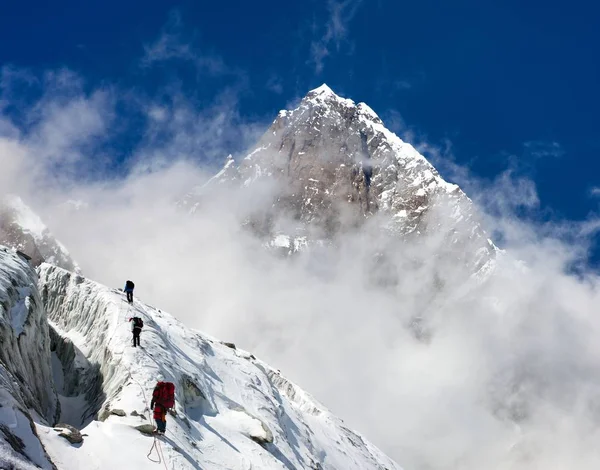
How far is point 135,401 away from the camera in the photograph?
99.5 feet

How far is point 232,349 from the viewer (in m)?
64.1

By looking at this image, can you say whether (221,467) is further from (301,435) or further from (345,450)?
(345,450)

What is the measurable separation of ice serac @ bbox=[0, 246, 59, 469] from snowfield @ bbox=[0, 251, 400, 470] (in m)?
0.09

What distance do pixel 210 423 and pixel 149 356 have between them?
18.0 feet

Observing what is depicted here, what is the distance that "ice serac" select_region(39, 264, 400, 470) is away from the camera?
86.5 ft

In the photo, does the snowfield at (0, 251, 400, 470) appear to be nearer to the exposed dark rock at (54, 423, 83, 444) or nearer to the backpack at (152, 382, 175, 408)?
the exposed dark rock at (54, 423, 83, 444)

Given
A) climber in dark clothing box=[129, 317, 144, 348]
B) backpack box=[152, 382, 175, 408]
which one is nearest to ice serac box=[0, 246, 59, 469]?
backpack box=[152, 382, 175, 408]

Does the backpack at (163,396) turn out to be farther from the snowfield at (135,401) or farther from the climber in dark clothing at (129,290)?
the climber in dark clothing at (129,290)

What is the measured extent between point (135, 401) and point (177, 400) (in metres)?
4.62

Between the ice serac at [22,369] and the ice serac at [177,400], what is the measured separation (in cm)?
254

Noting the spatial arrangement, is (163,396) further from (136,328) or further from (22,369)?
(136,328)

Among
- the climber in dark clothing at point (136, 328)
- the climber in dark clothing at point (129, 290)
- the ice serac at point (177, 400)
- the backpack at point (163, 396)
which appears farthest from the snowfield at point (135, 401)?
the backpack at point (163, 396)

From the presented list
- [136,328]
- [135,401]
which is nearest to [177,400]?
[135,401]

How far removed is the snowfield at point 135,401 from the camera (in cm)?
2411
